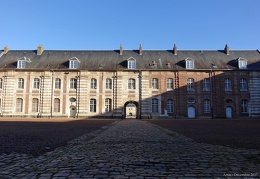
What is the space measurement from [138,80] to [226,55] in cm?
1512

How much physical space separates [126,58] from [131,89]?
17.6ft

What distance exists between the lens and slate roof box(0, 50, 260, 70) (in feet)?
101

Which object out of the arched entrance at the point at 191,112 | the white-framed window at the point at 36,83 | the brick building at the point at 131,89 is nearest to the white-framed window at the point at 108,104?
the brick building at the point at 131,89

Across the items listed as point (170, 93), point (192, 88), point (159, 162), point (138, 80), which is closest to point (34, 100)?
point (138, 80)

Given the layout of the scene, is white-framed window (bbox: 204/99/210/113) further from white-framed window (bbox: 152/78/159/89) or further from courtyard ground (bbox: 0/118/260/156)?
courtyard ground (bbox: 0/118/260/156)

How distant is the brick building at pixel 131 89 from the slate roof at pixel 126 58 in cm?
28

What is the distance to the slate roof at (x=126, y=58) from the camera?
1216 inches

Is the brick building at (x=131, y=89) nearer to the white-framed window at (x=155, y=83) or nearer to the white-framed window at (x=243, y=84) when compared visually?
the white-framed window at (x=243, y=84)

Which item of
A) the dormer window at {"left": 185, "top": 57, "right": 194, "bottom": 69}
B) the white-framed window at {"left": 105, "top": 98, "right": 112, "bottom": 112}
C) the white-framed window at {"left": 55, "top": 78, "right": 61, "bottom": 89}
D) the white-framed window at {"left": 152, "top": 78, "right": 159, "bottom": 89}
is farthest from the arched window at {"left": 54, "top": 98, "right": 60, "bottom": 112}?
the dormer window at {"left": 185, "top": 57, "right": 194, "bottom": 69}

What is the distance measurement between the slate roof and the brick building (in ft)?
0.90

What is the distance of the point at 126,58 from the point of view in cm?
3231

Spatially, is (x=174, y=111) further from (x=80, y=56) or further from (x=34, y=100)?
(x=34, y=100)

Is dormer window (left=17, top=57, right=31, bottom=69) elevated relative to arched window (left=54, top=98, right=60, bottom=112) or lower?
elevated

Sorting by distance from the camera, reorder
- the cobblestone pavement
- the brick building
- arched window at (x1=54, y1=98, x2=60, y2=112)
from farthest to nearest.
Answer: arched window at (x1=54, y1=98, x2=60, y2=112) → the brick building → the cobblestone pavement
